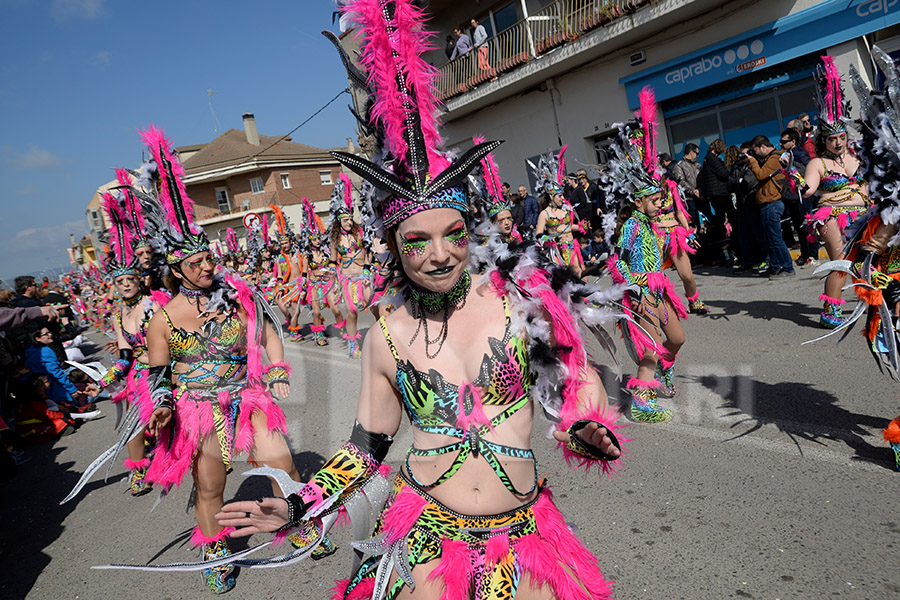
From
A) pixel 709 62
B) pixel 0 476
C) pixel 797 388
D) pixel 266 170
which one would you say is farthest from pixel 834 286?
pixel 266 170

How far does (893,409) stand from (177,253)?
520 centimetres

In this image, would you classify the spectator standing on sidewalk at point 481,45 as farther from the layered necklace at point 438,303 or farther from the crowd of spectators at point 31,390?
the layered necklace at point 438,303

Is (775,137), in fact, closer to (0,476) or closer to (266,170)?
(0,476)

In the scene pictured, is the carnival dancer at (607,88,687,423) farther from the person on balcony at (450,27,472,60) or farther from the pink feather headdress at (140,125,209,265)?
the person on balcony at (450,27,472,60)

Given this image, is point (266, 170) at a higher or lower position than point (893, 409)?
higher

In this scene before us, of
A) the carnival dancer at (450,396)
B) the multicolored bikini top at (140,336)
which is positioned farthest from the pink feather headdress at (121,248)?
the carnival dancer at (450,396)

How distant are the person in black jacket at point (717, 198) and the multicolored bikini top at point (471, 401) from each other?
33.0 feet

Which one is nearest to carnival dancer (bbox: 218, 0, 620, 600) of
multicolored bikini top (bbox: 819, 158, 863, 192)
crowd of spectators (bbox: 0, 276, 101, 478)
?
multicolored bikini top (bbox: 819, 158, 863, 192)

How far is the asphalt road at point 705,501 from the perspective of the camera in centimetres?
309

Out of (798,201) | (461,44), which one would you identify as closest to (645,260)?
(798,201)

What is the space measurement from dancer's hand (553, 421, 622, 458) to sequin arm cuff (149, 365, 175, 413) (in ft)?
9.15

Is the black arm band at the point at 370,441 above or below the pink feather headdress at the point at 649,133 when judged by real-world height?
below

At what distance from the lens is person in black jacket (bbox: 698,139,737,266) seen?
10839 millimetres

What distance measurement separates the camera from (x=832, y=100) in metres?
6.29
